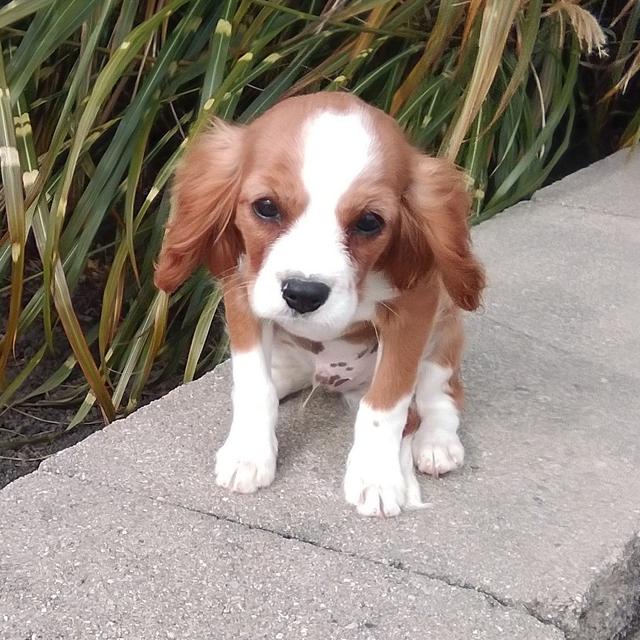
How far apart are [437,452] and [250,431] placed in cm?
35

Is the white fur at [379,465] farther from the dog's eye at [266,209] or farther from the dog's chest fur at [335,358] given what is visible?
the dog's eye at [266,209]

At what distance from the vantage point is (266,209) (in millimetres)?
1591

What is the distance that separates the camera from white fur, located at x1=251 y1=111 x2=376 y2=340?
4.94ft

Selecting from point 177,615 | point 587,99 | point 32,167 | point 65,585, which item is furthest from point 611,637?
point 587,99

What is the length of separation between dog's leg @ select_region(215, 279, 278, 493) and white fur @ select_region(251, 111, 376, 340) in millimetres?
220

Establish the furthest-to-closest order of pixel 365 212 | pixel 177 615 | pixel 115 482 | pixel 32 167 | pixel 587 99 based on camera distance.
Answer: pixel 587 99 < pixel 32 167 < pixel 115 482 < pixel 365 212 < pixel 177 615

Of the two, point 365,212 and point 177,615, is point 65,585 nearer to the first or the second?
point 177,615

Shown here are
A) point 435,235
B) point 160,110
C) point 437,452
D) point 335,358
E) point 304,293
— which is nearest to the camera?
point 304,293

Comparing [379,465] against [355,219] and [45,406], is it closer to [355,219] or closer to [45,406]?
[355,219]

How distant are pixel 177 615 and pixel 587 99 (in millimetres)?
3343

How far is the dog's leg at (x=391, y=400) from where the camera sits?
173 centimetres

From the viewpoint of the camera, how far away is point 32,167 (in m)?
2.52

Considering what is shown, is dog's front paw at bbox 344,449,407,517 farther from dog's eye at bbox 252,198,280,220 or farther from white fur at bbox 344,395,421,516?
dog's eye at bbox 252,198,280,220

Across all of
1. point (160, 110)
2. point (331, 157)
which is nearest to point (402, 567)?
point (331, 157)
